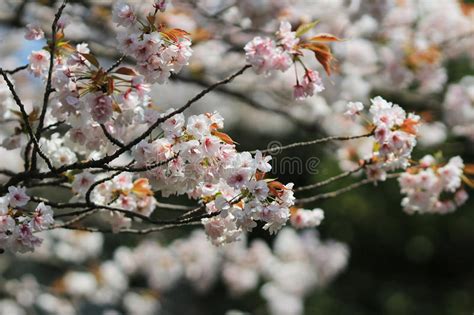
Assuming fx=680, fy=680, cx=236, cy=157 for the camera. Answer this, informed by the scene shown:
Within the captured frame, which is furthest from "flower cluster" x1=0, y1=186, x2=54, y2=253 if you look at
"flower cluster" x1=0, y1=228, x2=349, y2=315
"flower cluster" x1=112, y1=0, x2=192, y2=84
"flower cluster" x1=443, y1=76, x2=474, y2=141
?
"flower cluster" x1=0, y1=228, x2=349, y2=315

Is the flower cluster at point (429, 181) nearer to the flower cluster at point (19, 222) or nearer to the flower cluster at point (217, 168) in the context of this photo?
the flower cluster at point (217, 168)

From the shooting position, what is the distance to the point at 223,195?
1.61 meters

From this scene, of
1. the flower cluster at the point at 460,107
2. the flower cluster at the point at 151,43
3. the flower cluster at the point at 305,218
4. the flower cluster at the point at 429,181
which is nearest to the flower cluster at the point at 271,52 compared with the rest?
the flower cluster at the point at 151,43

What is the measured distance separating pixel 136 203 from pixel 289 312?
3782mm

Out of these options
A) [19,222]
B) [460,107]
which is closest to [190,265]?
[460,107]

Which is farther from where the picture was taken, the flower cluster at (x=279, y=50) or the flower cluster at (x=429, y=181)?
the flower cluster at (x=429, y=181)

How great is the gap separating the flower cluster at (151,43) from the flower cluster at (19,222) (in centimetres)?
39

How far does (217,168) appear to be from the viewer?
152 centimetres

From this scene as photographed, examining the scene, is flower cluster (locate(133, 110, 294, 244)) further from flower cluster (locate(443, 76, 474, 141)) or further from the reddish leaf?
flower cluster (locate(443, 76, 474, 141))

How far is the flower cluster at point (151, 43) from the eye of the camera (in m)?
1.52

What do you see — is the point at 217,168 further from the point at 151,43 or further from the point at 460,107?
the point at 460,107

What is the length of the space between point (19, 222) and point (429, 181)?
1248 mm

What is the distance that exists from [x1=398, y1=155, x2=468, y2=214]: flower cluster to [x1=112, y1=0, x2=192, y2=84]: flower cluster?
3.07ft

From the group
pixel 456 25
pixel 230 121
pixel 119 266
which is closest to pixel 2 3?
pixel 119 266
